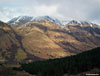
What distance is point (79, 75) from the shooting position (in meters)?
196

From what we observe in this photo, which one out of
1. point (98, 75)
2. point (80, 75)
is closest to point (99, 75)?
point (98, 75)

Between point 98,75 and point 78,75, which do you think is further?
point 78,75

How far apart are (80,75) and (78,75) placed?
5.03 meters

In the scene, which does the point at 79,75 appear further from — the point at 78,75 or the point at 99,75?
the point at 99,75

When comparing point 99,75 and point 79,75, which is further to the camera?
point 79,75

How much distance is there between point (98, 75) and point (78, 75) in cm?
3362

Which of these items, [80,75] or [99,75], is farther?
[80,75]

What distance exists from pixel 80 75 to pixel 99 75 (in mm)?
29937

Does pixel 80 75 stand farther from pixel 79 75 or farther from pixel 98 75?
pixel 98 75

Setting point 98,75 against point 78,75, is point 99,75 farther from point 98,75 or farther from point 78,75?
point 78,75

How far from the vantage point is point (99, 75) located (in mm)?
166875

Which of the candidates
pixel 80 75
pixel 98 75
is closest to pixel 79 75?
pixel 80 75

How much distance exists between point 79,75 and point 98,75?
102 ft

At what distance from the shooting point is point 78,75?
198 m
